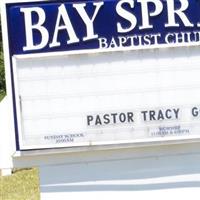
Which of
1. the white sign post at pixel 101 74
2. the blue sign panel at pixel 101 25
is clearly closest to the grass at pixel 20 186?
the white sign post at pixel 101 74

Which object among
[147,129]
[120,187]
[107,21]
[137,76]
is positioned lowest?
[120,187]

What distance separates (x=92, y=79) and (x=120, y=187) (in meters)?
1.13

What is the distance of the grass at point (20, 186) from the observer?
11.9m

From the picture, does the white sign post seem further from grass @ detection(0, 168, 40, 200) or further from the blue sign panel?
grass @ detection(0, 168, 40, 200)

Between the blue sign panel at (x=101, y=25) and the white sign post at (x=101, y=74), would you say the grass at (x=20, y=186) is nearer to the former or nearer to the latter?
Result: the white sign post at (x=101, y=74)

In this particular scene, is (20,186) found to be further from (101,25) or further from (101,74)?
(101,25)

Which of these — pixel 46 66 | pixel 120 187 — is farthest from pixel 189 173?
pixel 46 66

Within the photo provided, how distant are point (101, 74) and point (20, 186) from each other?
605 cm

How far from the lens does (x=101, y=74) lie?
7.21 m

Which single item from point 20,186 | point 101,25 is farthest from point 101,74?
point 20,186

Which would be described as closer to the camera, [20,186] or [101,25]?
[101,25]

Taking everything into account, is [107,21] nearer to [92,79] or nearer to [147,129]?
[92,79]

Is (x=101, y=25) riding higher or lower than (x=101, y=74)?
higher

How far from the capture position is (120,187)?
751 cm
